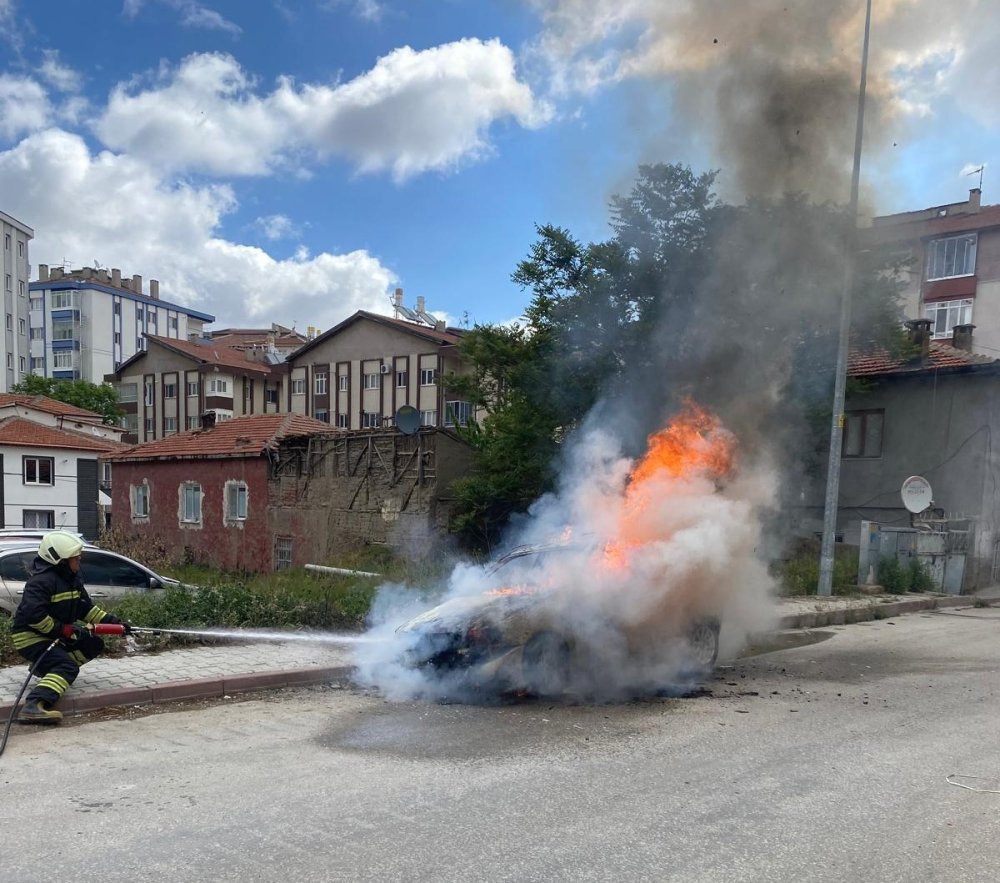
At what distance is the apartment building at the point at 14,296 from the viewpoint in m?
67.8

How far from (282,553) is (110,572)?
11.5 meters

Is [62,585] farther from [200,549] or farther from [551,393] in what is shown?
[200,549]

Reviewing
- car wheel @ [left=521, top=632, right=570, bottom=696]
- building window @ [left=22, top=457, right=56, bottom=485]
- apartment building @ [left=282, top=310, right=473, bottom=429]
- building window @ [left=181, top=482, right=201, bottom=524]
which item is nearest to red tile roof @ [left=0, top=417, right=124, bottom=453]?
building window @ [left=22, top=457, right=56, bottom=485]

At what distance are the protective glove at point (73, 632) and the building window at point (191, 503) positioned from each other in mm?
19560

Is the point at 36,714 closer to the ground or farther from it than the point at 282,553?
farther from it

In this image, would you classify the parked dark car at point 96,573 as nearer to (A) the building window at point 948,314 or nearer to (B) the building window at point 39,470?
(B) the building window at point 39,470

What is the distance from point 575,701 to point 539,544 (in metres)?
1.90

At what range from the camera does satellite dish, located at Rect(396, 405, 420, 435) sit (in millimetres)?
19141

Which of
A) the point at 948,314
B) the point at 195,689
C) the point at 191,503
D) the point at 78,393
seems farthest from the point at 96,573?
the point at 78,393

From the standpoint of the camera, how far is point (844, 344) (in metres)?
14.5

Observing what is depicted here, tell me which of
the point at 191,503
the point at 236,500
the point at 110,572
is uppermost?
the point at 110,572

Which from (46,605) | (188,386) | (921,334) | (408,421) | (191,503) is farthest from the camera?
(188,386)

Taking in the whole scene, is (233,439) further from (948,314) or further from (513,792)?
(948,314)

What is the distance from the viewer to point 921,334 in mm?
22484
